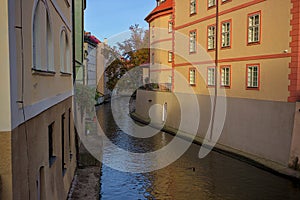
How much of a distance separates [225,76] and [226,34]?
2124 mm

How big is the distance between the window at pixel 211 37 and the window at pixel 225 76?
1.72 metres

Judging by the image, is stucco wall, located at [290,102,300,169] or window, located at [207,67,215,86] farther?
window, located at [207,67,215,86]

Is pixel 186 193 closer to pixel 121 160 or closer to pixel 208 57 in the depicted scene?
pixel 121 160

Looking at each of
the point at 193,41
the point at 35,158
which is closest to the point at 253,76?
the point at 193,41

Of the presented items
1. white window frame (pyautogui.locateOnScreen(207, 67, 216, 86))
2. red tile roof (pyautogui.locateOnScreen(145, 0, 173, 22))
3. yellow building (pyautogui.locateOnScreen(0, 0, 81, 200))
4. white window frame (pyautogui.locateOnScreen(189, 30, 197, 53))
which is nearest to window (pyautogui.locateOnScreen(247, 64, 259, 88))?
white window frame (pyautogui.locateOnScreen(207, 67, 216, 86))

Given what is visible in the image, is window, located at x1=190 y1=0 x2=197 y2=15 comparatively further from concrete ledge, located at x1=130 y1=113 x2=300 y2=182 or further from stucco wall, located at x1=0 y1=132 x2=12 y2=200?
stucco wall, located at x1=0 y1=132 x2=12 y2=200

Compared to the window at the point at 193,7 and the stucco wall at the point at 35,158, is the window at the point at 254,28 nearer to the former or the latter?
the window at the point at 193,7

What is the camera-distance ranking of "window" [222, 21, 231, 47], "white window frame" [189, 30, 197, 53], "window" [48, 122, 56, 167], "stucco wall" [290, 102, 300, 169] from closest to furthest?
"window" [48, 122, 56, 167], "stucco wall" [290, 102, 300, 169], "window" [222, 21, 231, 47], "white window frame" [189, 30, 197, 53]

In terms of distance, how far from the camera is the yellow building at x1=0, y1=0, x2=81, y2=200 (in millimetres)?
3465

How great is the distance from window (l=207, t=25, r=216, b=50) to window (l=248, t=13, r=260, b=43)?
337 cm

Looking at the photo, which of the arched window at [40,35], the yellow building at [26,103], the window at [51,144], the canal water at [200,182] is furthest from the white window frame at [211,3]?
the window at [51,144]

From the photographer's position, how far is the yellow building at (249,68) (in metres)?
13.4

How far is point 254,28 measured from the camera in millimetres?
15797

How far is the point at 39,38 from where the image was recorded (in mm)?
5488
